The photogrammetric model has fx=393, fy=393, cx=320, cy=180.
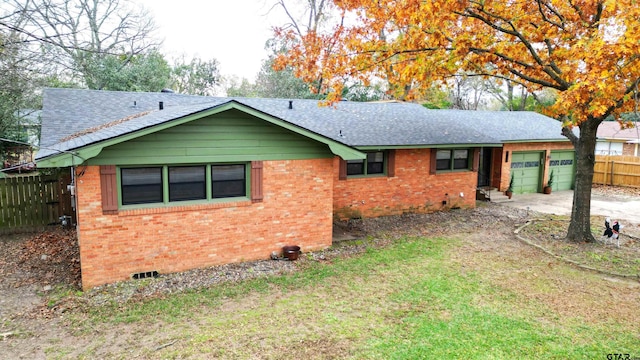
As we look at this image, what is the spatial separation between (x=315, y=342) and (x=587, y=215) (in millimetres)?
9690

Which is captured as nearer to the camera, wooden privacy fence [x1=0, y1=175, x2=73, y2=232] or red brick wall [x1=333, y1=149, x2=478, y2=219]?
wooden privacy fence [x1=0, y1=175, x2=73, y2=232]

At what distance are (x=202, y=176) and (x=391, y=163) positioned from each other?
7.40 m

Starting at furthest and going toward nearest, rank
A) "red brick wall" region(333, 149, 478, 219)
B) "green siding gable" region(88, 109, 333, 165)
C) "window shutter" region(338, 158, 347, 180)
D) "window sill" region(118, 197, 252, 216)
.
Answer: "red brick wall" region(333, 149, 478, 219), "window shutter" region(338, 158, 347, 180), "window sill" region(118, 197, 252, 216), "green siding gable" region(88, 109, 333, 165)

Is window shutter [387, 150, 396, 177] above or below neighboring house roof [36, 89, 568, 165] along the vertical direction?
below

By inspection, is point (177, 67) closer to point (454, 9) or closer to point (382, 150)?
point (382, 150)

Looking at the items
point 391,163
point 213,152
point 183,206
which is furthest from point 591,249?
point 183,206

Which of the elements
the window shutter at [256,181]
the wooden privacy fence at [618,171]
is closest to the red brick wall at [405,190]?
the window shutter at [256,181]

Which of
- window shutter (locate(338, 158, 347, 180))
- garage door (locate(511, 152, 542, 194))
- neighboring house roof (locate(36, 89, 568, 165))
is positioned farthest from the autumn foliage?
garage door (locate(511, 152, 542, 194))

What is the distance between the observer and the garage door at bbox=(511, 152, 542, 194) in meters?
19.2

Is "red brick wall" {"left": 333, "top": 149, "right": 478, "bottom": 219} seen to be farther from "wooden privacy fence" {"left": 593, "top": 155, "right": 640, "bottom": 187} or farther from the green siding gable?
"wooden privacy fence" {"left": 593, "top": 155, "right": 640, "bottom": 187}

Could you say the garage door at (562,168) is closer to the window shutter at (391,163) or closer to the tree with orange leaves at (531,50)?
the tree with orange leaves at (531,50)

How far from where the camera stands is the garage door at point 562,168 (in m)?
20.6

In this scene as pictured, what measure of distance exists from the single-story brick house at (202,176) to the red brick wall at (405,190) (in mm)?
53

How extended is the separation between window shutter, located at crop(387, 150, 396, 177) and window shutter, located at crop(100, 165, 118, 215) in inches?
354
